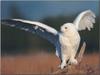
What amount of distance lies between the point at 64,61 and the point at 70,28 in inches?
8.5

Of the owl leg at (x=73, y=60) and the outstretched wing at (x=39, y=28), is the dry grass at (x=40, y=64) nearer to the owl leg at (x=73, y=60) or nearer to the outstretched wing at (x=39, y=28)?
the owl leg at (x=73, y=60)

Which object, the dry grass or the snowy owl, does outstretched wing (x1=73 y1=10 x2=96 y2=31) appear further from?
the dry grass

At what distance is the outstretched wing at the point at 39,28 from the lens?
408 cm

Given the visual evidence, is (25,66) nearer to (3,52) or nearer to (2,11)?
(3,52)

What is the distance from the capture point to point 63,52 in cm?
406

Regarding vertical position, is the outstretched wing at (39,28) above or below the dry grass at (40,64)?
above

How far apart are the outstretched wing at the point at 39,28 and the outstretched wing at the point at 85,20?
0.14 meters

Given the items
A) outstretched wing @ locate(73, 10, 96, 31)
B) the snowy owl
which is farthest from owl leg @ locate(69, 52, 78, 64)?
outstretched wing @ locate(73, 10, 96, 31)

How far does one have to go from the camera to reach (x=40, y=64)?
4.38m

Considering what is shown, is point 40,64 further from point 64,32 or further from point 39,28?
point 64,32

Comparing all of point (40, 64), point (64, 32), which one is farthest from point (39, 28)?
point (40, 64)

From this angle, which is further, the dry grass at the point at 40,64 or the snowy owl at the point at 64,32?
the dry grass at the point at 40,64

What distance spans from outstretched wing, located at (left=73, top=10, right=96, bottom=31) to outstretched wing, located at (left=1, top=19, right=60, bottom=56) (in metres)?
0.14

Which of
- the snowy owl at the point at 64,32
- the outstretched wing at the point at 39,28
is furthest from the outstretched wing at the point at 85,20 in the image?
the outstretched wing at the point at 39,28
